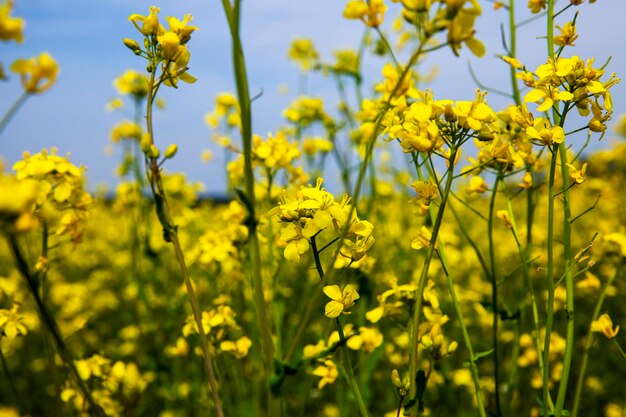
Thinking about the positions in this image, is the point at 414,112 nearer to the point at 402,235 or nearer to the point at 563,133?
the point at 563,133

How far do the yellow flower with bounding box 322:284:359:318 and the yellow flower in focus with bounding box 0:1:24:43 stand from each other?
0.75 m

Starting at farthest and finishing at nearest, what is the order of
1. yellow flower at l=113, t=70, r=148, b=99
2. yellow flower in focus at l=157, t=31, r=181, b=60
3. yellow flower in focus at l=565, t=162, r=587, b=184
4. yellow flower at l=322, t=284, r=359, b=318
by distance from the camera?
yellow flower at l=113, t=70, r=148, b=99, yellow flower in focus at l=565, t=162, r=587, b=184, yellow flower in focus at l=157, t=31, r=181, b=60, yellow flower at l=322, t=284, r=359, b=318

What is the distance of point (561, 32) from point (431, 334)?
971 millimetres

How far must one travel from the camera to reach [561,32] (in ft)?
5.32

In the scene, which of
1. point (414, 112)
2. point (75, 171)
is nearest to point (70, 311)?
point (75, 171)

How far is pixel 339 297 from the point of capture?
1.23m

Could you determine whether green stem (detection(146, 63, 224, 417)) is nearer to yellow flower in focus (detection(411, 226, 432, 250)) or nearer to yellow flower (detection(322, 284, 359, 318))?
yellow flower (detection(322, 284, 359, 318))

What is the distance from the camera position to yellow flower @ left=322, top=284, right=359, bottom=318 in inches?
47.5

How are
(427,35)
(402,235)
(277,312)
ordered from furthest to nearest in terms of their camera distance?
(402,235), (277,312), (427,35)

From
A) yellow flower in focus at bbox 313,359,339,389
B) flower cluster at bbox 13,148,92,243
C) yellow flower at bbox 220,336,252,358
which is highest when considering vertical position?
flower cluster at bbox 13,148,92,243

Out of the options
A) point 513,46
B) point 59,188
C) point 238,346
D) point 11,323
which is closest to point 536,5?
point 513,46

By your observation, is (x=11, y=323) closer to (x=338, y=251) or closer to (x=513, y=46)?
(x=338, y=251)

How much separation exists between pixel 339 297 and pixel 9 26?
2.68 feet

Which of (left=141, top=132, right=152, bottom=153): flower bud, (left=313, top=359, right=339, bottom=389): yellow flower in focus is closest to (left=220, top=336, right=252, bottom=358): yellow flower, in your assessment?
(left=313, top=359, right=339, bottom=389): yellow flower in focus
